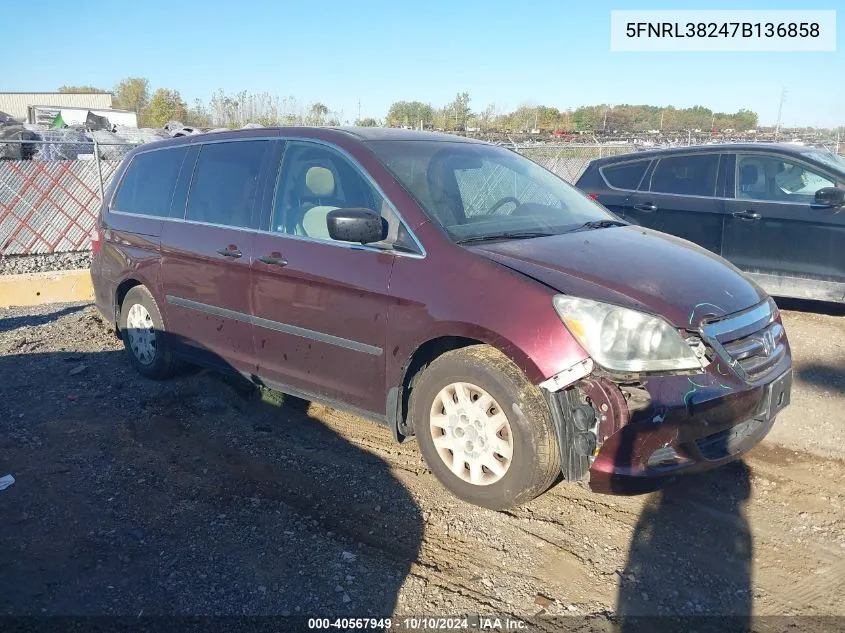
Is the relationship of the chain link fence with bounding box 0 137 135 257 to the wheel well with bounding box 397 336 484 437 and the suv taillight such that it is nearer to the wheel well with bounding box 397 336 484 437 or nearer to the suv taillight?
the suv taillight

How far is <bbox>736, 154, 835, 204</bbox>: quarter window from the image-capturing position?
691cm

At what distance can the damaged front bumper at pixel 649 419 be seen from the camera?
9.67 feet

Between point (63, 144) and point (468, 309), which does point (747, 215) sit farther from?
point (63, 144)

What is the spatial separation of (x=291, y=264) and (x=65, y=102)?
6576cm

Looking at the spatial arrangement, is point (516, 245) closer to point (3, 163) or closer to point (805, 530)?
point (805, 530)

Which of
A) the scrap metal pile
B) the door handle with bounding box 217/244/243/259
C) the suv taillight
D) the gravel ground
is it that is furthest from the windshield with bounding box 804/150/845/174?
the scrap metal pile

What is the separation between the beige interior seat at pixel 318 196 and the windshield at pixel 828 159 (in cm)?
526

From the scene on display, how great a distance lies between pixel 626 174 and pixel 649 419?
5655 mm

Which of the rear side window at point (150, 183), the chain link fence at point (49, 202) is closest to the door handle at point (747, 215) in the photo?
the rear side window at point (150, 183)

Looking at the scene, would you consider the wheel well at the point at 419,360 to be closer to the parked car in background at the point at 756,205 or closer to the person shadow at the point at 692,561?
the person shadow at the point at 692,561

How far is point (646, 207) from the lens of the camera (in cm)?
770

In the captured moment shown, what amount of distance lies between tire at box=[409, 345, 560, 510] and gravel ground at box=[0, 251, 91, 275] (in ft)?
32.5

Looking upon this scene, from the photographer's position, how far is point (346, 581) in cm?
293

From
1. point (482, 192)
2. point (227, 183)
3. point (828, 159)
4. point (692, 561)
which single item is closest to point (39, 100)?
point (227, 183)
